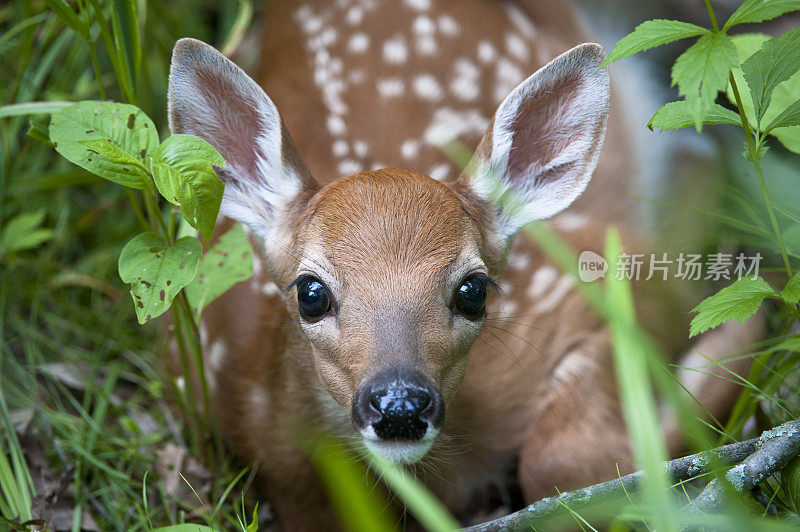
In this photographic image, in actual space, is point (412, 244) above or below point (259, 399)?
above

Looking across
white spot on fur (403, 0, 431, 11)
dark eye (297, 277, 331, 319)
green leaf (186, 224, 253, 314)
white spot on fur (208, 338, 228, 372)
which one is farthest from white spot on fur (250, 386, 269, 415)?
white spot on fur (403, 0, 431, 11)

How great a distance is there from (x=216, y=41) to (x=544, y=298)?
2.08 m

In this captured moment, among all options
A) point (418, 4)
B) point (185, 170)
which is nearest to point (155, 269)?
point (185, 170)

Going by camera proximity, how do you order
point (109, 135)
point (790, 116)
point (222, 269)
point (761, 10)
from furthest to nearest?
point (222, 269) → point (109, 135) → point (790, 116) → point (761, 10)

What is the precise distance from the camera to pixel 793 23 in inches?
129

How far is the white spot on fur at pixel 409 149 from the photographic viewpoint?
2.83 m

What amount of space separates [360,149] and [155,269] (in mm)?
1138

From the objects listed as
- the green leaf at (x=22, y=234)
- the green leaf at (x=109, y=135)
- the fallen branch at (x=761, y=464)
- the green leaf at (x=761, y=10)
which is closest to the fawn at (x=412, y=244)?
the green leaf at (x=109, y=135)

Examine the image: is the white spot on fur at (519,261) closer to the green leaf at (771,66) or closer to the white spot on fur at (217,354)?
the white spot on fur at (217,354)

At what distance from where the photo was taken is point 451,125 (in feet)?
9.78

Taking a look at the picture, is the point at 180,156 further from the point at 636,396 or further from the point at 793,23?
the point at 793,23

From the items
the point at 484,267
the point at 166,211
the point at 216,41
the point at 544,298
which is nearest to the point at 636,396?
the point at 484,267

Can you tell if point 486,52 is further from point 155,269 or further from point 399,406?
point 399,406

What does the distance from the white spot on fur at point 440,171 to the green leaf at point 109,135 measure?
113 centimetres
